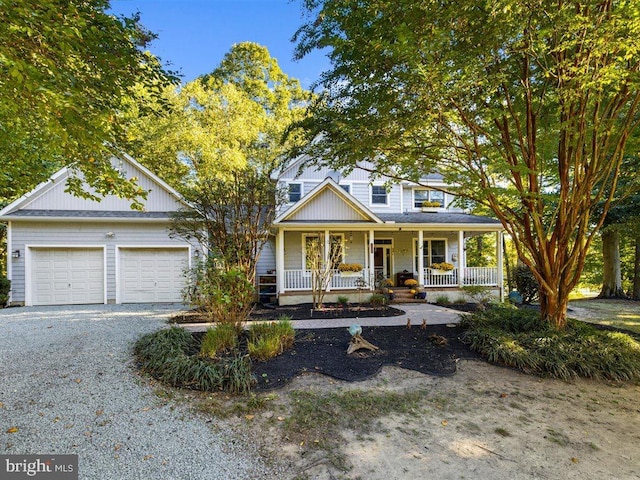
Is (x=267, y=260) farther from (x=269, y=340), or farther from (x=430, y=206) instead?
(x=269, y=340)

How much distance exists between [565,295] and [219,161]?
1416cm

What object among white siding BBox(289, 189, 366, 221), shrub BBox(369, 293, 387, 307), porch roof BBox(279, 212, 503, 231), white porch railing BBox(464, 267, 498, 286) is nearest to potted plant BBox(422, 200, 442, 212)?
porch roof BBox(279, 212, 503, 231)

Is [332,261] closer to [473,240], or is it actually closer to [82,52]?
[82,52]

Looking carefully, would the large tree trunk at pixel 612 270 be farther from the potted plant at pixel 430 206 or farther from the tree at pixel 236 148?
the tree at pixel 236 148

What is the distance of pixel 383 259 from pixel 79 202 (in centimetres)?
1231

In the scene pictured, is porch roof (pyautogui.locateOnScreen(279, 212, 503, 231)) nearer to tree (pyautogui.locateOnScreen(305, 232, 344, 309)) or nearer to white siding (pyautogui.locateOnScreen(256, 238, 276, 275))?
tree (pyautogui.locateOnScreen(305, 232, 344, 309))

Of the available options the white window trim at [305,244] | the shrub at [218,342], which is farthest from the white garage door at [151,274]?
the shrub at [218,342]

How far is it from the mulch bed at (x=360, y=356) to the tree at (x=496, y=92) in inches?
96.7

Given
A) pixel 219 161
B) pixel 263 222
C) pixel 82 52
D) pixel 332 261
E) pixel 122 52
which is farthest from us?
pixel 219 161

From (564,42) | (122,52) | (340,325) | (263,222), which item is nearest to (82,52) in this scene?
(122,52)

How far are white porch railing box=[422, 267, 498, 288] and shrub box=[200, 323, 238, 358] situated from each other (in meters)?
9.28

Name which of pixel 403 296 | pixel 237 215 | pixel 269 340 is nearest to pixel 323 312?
pixel 403 296

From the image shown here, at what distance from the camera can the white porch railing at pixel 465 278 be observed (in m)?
12.8

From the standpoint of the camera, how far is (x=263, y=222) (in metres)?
7.93
